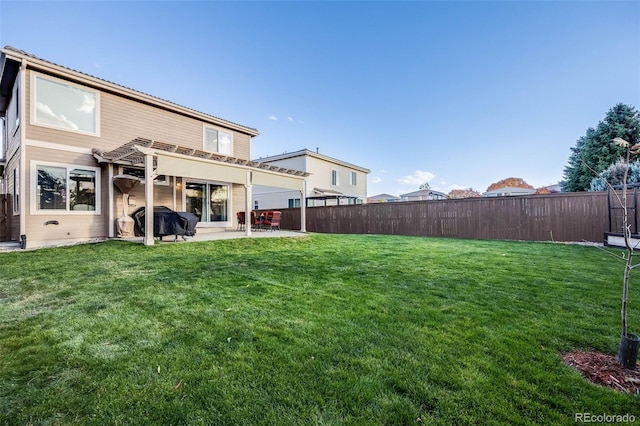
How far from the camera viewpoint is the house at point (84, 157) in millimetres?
7652

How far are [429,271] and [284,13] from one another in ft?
41.2

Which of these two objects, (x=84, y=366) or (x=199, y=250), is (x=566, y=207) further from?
(x=84, y=366)

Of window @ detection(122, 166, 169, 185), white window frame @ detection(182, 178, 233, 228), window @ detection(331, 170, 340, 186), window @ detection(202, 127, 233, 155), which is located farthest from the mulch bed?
window @ detection(331, 170, 340, 186)

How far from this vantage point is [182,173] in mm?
8219

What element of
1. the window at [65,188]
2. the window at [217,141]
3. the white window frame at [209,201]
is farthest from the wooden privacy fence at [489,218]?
the window at [65,188]

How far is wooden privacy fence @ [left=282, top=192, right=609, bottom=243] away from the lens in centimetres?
945

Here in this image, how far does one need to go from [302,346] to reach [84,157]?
10102mm

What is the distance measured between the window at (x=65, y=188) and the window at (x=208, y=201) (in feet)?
9.78

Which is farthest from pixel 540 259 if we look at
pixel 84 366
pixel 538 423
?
pixel 84 366

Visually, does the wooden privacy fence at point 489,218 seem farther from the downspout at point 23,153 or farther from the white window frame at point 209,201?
the downspout at point 23,153

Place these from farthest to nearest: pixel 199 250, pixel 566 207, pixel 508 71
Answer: pixel 508 71, pixel 566 207, pixel 199 250

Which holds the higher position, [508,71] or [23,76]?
[508,71]

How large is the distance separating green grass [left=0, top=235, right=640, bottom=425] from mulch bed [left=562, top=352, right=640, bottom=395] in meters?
0.12

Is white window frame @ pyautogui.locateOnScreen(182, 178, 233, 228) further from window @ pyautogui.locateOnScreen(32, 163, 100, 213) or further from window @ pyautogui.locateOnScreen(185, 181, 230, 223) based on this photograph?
window @ pyautogui.locateOnScreen(32, 163, 100, 213)
